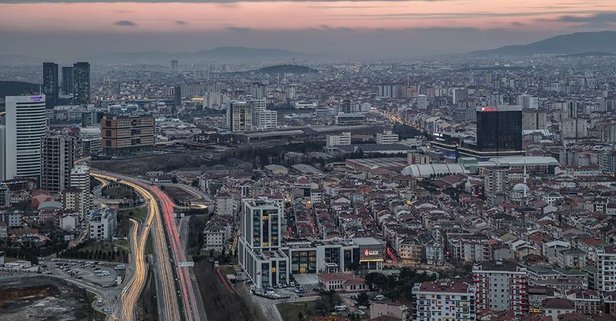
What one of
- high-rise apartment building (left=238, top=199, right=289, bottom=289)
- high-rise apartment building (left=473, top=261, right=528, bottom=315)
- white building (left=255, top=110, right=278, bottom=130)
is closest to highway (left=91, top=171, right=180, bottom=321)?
high-rise apartment building (left=238, top=199, right=289, bottom=289)

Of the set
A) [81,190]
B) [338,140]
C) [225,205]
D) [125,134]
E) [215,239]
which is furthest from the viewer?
[338,140]

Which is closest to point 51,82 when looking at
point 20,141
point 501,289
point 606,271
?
point 20,141

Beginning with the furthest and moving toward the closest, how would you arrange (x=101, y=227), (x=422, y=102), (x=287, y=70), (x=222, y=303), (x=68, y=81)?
(x=287, y=70) → (x=68, y=81) → (x=422, y=102) → (x=101, y=227) → (x=222, y=303)

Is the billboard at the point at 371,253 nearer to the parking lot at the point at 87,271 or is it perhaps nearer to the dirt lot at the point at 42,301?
the parking lot at the point at 87,271

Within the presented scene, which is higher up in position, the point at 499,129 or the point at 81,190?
the point at 499,129

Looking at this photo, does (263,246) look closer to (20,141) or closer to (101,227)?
(101,227)

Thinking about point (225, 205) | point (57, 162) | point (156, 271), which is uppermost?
point (57, 162)

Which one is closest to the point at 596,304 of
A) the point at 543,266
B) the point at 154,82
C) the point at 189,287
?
the point at 543,266

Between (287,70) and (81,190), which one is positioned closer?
(81,190)
